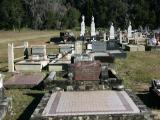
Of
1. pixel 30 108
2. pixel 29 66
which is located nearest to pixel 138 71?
pixel 29 66

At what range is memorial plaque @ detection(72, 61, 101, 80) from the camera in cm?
1324

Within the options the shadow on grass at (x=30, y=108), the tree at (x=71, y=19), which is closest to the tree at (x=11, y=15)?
the tree at (x=71, y=19)

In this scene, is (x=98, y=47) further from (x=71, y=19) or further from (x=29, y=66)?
(x=71, y=19)

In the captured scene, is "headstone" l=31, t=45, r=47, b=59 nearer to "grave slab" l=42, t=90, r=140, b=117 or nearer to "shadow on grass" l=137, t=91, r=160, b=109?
"shadow on grass" l=137, t=91, r=160, b=109

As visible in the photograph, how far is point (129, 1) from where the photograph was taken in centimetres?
8831

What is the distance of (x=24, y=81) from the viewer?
51.1 feet

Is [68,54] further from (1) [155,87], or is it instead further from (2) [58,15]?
(2) [58,15]

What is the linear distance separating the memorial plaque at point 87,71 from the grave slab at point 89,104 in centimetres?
102

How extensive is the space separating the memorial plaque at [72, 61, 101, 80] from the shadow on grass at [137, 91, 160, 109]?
1.57 m

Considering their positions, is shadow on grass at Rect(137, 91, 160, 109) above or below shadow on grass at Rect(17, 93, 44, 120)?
above

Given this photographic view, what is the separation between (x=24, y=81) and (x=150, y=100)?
5.21m

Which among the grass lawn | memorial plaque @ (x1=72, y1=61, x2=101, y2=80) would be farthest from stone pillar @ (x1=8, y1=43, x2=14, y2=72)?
memorial plaque @ (x1=72, y1=61, x2=101, y2=80)

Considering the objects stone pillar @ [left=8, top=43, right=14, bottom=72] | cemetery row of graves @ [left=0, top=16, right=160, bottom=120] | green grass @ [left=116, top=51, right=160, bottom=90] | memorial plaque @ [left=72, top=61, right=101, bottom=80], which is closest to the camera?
cemetery row of graves @ [left=0, top=16, right=160, bottom=120]

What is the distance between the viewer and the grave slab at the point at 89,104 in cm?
924
